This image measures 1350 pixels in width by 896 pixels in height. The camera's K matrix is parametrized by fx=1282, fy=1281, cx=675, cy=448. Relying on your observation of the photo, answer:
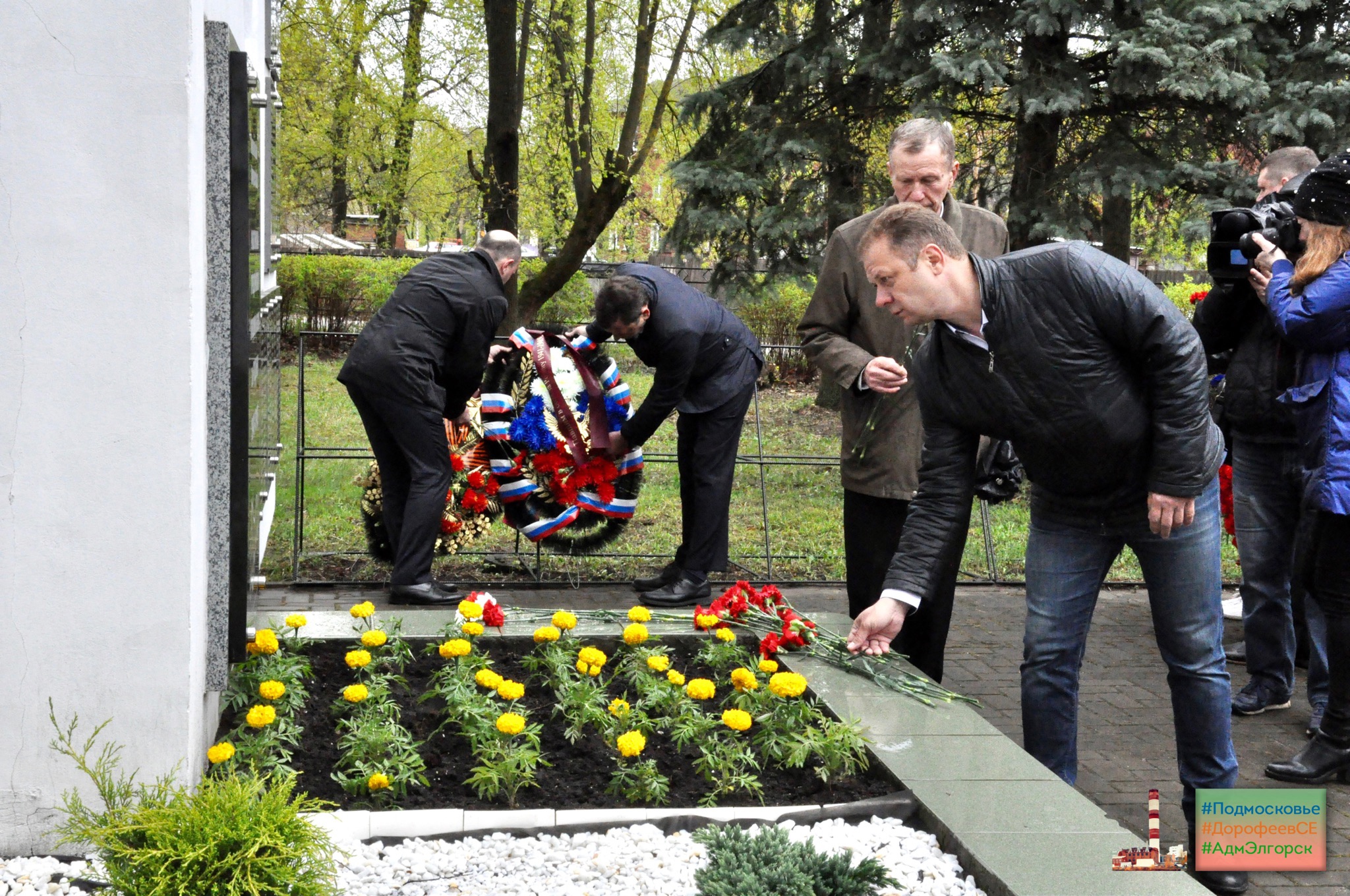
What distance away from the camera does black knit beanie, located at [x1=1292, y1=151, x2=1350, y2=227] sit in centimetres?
447

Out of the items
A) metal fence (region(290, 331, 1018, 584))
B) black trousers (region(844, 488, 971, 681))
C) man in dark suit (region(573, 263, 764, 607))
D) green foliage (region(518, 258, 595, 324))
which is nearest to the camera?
black trousers (region(844, 488, 971, 681))

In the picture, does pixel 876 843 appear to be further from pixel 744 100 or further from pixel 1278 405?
pixel 744 100

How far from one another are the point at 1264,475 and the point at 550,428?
361cm

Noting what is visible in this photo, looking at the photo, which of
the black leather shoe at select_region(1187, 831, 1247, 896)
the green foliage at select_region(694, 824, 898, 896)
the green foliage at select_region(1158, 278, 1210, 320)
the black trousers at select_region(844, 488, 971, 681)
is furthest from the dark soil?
the green foliage at select_region(1158, 278, 1210, 320)

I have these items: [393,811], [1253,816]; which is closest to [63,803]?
[393,811]

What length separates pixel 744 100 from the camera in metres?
11.5

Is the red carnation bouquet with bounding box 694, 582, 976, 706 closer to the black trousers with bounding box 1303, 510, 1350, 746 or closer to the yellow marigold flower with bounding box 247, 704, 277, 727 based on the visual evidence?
the black trousers with bounding box 1303, 510, 1350, 746

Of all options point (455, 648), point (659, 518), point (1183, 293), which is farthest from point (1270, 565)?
point (1183, 293)

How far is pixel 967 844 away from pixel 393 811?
1385 mm

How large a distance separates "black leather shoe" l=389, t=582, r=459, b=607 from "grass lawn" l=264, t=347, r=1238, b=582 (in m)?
0.84

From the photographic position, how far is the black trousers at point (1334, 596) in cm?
452

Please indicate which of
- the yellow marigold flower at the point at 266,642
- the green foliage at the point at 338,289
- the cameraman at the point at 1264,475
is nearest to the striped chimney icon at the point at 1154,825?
the yellow marigold flower at the point at 266,642

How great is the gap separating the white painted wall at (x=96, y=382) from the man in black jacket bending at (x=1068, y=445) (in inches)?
70.1

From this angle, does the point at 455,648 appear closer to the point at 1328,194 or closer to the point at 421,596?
the point at 421,596
